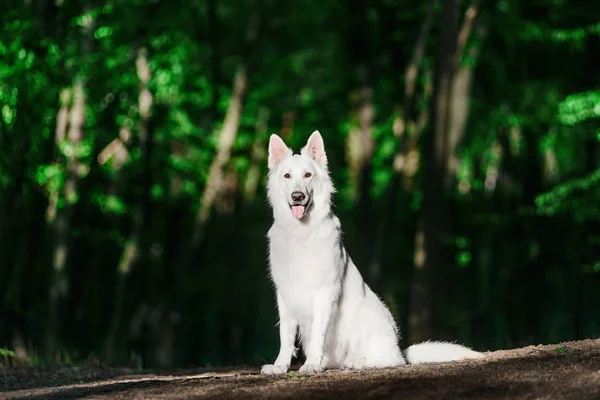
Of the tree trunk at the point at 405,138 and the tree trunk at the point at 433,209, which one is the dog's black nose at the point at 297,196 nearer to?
the tree trunk at the point at 433,209

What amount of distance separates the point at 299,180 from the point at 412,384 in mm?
2493

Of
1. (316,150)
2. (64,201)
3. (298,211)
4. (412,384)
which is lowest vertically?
(412,384)

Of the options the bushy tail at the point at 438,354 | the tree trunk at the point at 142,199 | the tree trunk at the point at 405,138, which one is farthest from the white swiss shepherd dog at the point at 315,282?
the tree trunk at the point at 142,199

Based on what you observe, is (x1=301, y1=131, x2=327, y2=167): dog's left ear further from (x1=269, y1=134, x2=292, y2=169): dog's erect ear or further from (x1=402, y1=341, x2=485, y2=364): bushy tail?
(x1=402, y1=341, x2=485, y2=364): bushy tail

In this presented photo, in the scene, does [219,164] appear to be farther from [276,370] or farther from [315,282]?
[276,370]

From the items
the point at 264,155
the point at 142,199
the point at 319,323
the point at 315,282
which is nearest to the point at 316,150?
the point at 315,282

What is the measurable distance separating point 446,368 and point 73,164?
13.3 metres

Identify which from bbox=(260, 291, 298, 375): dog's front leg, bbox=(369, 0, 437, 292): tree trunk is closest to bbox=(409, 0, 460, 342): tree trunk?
bbox=(369, 0, 437, 292): tree trunk

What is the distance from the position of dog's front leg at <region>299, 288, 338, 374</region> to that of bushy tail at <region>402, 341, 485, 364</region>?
1.45m

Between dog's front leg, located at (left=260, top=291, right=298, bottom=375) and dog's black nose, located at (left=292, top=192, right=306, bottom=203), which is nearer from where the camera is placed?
dog's black nose, located at (left=292, top=192, right=306, bottom=203)

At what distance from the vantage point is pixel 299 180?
33.9 ft

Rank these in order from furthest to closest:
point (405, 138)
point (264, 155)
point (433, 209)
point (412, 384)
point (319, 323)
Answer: point (264, 155)
point (405, 138)
point (433, 209)
point (319, 323)
point (412, 384)

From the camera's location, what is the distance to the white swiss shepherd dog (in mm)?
10352

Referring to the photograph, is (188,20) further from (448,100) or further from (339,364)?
(339,364)
